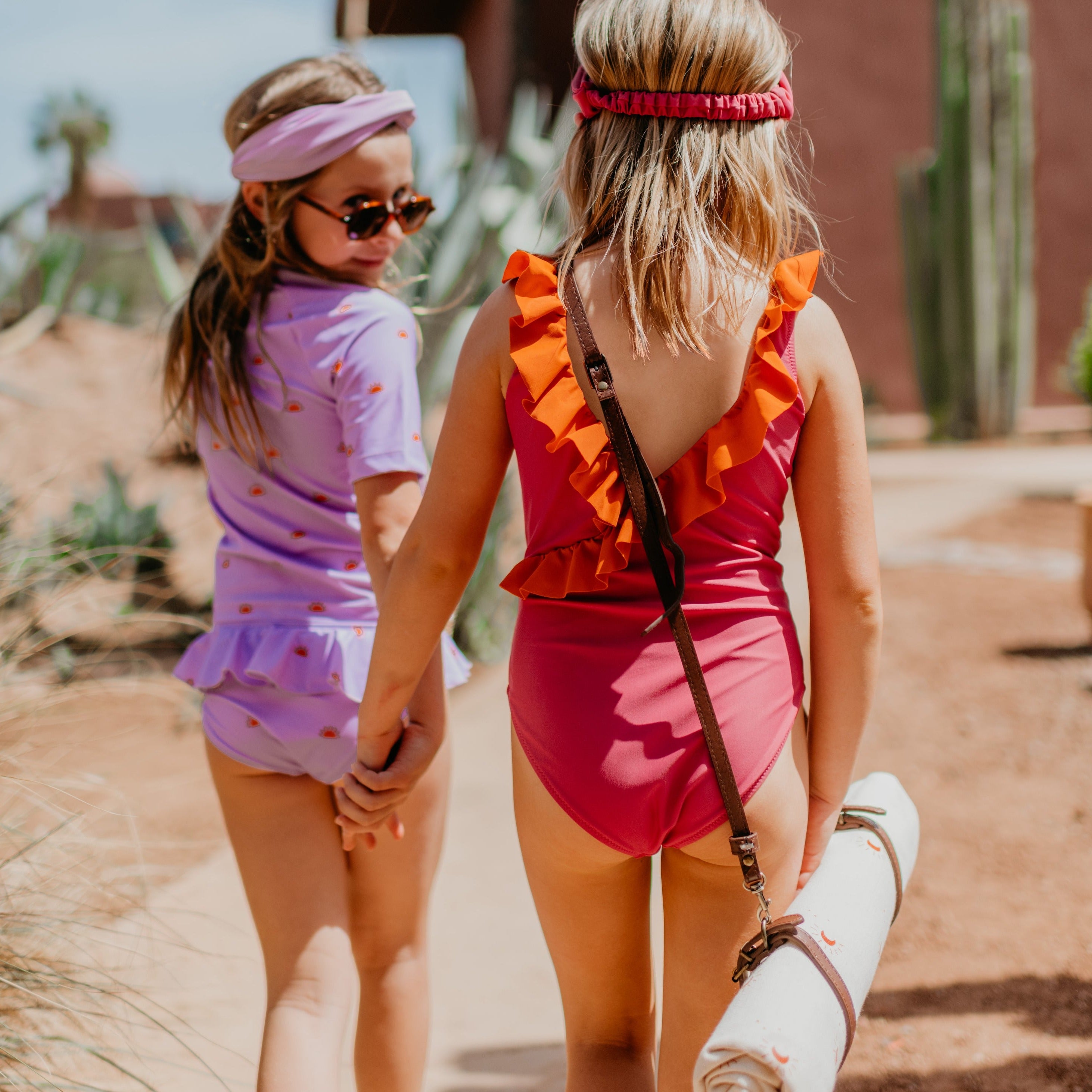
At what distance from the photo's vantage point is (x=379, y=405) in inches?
73.2

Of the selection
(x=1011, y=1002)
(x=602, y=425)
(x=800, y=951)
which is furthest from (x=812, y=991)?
(x=1011, y=1002)

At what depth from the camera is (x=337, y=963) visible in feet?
6.24

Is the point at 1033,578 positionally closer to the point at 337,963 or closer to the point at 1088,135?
the point at 337,963

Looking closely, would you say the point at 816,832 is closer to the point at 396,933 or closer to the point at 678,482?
the point at 678,482

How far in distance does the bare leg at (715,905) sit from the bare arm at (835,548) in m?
0.07

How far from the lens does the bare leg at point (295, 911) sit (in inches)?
71.6

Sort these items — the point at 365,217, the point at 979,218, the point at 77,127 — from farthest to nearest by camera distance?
the point at 77,127, the point at 979,218, the point at 365,217

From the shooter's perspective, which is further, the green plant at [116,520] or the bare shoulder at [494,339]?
the green plant at [116,520]

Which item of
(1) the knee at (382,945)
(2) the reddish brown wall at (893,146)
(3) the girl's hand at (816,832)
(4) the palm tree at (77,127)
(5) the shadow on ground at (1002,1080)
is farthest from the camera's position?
(4) the palm tree at (77,127)

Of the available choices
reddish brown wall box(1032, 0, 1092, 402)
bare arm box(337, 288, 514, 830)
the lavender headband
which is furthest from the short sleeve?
reddish brown wall box(1032, 0, 1092, 402)

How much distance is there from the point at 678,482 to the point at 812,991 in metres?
0.67

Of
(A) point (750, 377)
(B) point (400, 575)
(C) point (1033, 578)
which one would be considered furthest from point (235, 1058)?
(C) point (1033, 578)

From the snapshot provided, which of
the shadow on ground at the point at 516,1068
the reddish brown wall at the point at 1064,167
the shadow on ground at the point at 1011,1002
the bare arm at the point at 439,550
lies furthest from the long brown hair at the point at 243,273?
the reddish brown wall at the point at 1064,167

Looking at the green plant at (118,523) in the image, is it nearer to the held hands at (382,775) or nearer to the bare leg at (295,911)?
the bare leg at (295,911)
